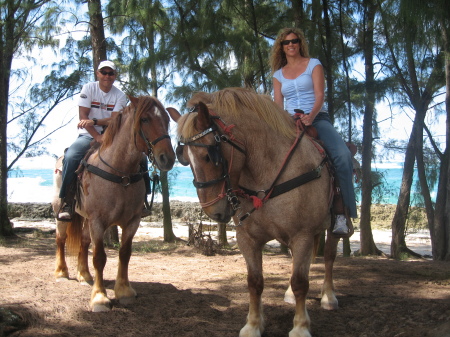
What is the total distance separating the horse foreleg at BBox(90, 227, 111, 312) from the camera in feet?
15.1

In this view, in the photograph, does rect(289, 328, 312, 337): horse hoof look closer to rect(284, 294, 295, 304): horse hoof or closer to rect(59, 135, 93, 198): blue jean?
rect(284, 294, 295, 304): horse hoof

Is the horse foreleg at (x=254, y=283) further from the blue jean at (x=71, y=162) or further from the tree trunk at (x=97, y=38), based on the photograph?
the tree trunk at (x=97, y=38)

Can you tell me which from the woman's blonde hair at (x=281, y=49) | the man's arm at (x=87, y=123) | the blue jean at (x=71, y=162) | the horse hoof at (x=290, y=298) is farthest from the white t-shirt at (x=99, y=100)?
the horse hoof at (x=290, y=298)

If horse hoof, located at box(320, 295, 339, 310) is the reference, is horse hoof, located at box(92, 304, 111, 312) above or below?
below

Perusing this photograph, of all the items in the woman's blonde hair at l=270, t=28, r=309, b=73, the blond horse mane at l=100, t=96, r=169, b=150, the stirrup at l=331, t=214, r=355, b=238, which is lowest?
the stirrup at l=331, t=214, r=355, b=238

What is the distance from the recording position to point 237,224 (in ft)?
12.2

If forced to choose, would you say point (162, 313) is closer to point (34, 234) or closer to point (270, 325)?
point (270, 325)

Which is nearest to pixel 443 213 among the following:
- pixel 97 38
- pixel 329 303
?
pixel 329 303

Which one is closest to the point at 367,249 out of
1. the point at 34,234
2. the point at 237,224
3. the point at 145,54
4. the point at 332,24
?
the point at 332,24

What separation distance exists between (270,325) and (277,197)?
4.12ft

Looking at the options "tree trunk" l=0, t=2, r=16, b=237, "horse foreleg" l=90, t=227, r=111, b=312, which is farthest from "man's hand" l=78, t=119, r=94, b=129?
"tree trunk" l=0, t=2, r=16, b=237

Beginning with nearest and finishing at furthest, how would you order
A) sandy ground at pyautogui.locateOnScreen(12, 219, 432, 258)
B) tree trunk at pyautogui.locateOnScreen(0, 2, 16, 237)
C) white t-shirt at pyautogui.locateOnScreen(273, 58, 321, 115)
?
white t-shirt at pyautogui.locateOnScreen(273, 58, 321, 115) → tree trunk at pyautogui.locateOnScreen(0, 2, 16, 237) → sandy ground at pyautogui.locateOnScreen(12, 219, 432, 258)

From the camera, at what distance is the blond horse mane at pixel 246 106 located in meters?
3.47

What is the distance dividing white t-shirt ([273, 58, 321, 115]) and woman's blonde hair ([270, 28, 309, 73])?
0.21 meters
